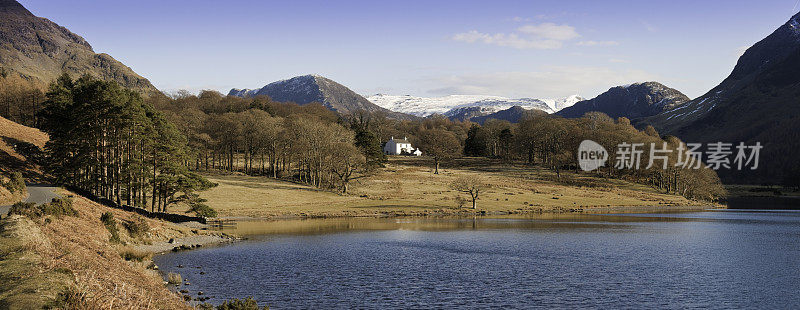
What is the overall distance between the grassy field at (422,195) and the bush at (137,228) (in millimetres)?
31195

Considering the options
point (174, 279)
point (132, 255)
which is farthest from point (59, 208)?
point (174, 279)

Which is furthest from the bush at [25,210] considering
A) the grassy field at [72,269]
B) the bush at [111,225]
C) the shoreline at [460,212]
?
the shoreline at [460,212]

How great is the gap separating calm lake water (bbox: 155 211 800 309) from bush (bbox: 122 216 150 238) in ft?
21.0

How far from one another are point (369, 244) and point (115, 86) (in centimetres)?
4131

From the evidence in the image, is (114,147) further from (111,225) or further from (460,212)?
(460,212)

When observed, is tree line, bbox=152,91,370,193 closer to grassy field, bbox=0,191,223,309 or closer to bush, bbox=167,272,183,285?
grassy field, bbox=0,191,223,309

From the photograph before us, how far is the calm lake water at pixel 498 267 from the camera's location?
36.1m

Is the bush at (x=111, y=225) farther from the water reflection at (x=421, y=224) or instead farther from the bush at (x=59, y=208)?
the water reflection at (x=421, y=224)

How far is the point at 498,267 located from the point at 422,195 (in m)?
73.9

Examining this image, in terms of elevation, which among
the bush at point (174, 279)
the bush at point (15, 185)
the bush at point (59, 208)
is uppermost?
the bush at point (15, 185)

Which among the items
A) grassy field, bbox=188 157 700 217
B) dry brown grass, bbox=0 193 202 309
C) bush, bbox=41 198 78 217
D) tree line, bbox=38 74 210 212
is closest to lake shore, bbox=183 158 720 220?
grassy field, bbox=188 157 700 217

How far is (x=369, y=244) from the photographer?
2490 inches

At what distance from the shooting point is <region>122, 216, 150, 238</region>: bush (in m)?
56.9

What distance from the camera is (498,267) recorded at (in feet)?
159
